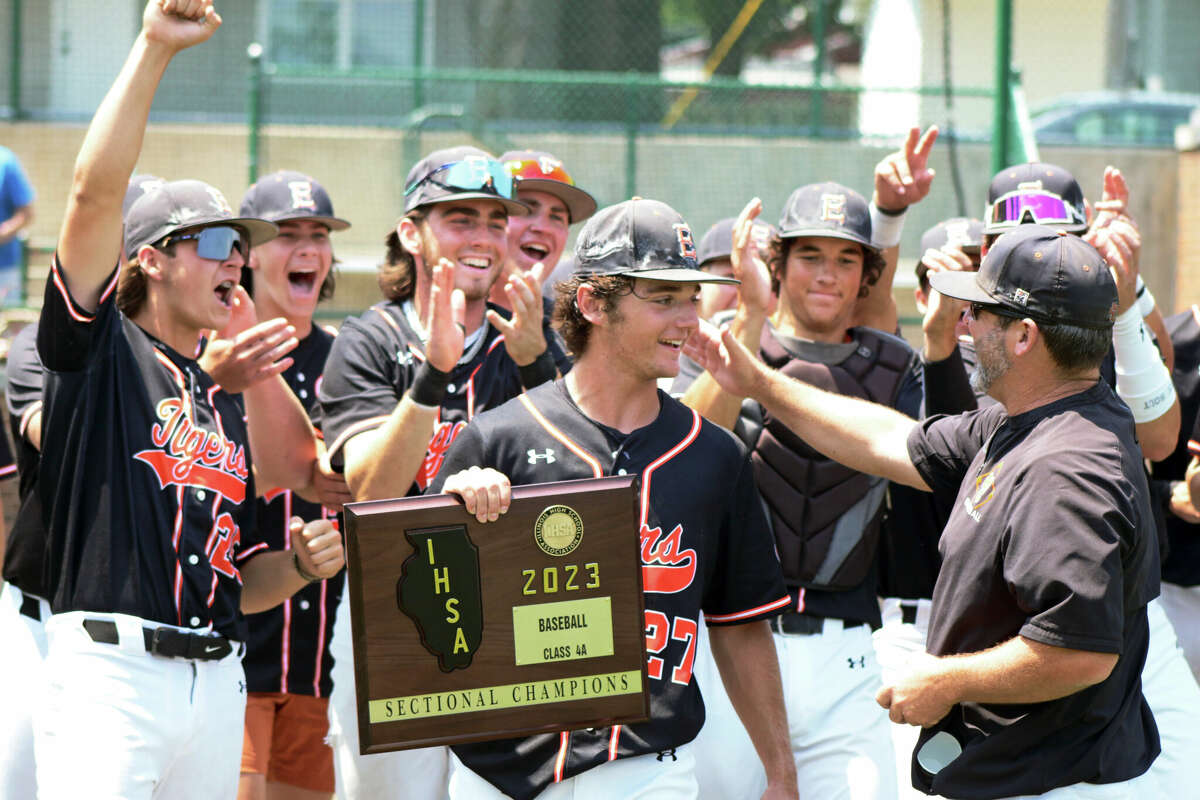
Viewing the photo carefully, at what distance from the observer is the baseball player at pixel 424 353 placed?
167 inches

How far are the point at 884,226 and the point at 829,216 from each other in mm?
243

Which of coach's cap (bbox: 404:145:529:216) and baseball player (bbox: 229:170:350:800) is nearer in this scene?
coach's cap (bbox: 404:145:529:216)

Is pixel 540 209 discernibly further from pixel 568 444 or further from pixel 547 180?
pixel 568 444

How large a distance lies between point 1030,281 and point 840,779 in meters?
2.02

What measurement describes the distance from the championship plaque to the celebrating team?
0.43 ft

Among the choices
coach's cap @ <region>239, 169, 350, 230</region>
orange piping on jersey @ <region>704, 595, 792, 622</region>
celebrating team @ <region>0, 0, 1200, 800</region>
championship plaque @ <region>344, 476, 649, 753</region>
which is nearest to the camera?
championship plaque @ <region>344, 476, 649, 753</region>

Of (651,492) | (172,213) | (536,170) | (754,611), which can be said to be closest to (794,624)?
(754,611)

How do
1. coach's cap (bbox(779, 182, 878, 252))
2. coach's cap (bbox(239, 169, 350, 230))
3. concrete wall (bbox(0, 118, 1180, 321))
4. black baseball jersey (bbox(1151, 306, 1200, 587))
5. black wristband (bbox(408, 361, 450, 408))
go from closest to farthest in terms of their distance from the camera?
black wristband (bbox(408, 361, 450, 408)), coach's cap (bbox(779, 182, 878, 252)), black baseball jersey (bbox(1151, 306, 1200, 587)), coach's cap (bbox(239, 169, 350, 230)), concrete wall (bbox(0, 118, 1180, 321))

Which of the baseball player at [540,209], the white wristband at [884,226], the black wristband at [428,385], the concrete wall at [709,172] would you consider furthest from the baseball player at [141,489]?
the concrete wall at [709,172]

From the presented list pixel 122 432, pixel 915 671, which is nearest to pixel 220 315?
pixel 122 432

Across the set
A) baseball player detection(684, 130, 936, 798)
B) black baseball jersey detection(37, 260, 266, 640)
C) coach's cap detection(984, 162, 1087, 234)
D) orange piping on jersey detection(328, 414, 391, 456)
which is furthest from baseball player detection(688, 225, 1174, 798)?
black baseball jersey detection(37, 260, 266, 640)

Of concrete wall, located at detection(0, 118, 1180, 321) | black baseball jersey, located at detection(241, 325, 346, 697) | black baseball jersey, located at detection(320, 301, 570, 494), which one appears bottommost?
→ black baseball jersey, located at detection(241, 325, 346, 697)

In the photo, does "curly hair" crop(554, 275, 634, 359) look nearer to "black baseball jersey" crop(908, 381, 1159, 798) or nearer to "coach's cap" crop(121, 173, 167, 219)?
"black baseball jersey" crop(908, 381, 1159, 798)

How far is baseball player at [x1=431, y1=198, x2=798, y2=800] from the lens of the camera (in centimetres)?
333
